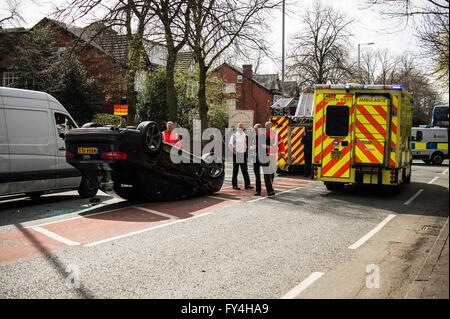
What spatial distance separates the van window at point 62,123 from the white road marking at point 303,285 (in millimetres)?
7676

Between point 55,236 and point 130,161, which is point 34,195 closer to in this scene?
point 130,161

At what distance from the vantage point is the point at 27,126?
31.9 ft

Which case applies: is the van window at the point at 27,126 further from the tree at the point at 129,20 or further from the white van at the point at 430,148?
the white van at the point at 430,148

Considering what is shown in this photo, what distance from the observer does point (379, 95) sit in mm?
11039

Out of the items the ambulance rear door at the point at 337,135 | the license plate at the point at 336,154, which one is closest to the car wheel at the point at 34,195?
the ambulance rear door at the point at 337,135

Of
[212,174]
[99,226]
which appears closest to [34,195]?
[99,226]

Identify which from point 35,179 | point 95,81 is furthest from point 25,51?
point 35,179

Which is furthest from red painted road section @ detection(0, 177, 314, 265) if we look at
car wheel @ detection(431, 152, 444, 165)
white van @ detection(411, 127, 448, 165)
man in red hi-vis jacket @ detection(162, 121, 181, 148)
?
car wheel @ detection(431, 152, 444, 165)

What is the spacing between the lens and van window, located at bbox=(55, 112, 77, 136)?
34.7 ft

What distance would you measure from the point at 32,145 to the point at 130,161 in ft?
8.70

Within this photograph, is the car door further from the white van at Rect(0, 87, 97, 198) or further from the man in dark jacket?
the man in dark jacket

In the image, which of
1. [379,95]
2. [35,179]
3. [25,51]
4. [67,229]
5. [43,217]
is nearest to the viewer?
[67,229]

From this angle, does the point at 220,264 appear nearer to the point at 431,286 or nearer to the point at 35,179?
the point at 431,286
